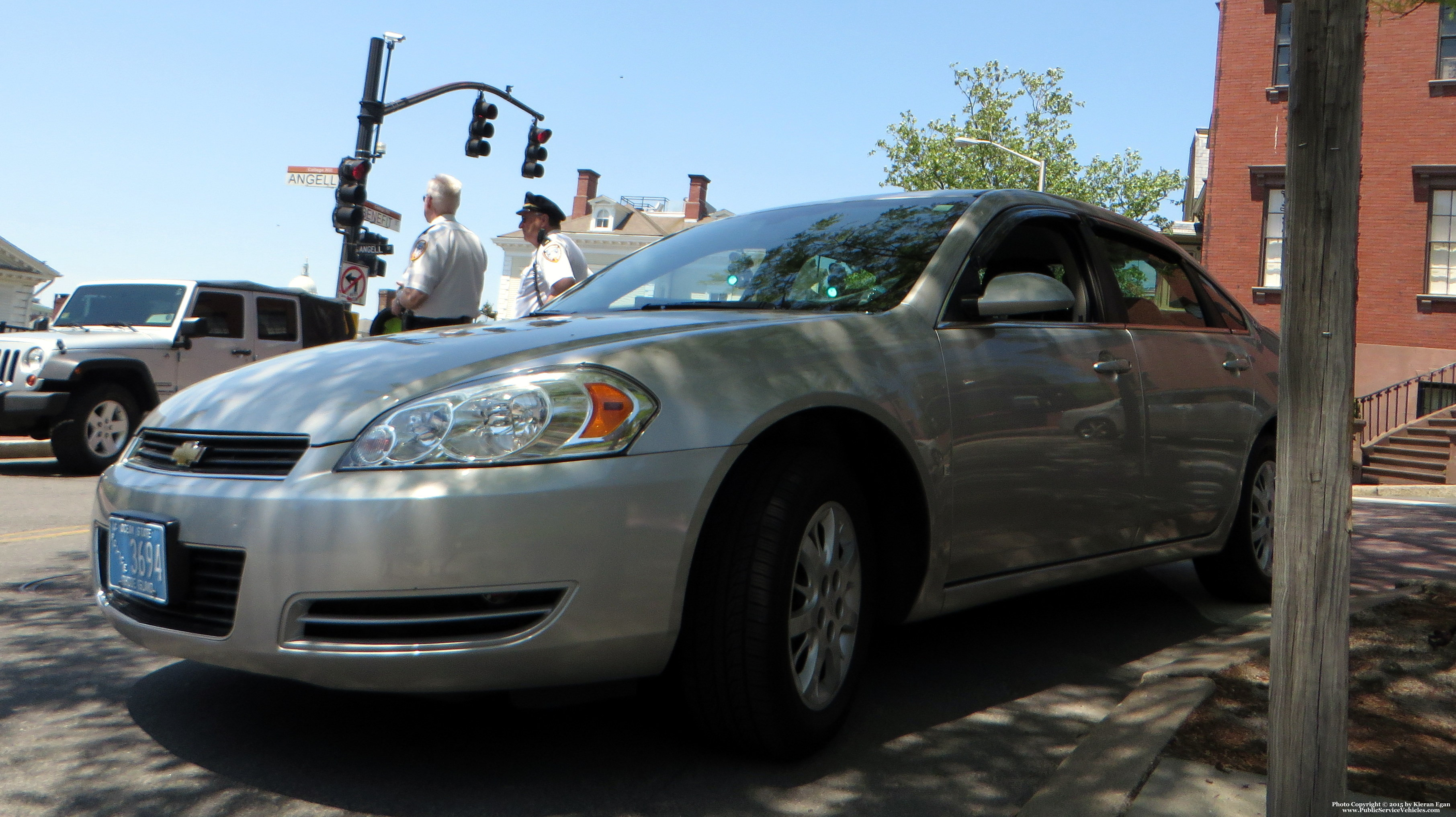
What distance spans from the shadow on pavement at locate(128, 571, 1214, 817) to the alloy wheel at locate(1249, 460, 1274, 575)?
1.37 m

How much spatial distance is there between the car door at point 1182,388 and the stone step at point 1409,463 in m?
15.6

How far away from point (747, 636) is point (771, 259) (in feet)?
5.21

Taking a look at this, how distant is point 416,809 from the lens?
2.70 meters

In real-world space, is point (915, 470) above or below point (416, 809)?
above

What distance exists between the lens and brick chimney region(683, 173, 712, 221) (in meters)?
68.2

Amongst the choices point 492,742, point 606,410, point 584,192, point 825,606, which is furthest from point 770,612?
point 584,192

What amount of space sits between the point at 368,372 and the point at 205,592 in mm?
626

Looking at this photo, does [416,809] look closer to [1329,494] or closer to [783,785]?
[783,785]

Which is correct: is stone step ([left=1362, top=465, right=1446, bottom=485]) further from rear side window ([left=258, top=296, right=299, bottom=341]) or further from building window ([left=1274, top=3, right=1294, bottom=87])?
rear side window ([left=258, top=296, right=299, bottom=341])

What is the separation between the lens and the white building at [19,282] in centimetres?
4650

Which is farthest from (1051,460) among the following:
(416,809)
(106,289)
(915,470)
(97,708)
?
(106,289)

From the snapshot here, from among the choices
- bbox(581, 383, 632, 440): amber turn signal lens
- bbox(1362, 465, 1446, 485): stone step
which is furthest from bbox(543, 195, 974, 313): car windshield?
bbox(1362, 465, 1446, 485): stone step

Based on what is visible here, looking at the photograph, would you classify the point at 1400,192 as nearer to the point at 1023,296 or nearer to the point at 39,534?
the point at 1023,296

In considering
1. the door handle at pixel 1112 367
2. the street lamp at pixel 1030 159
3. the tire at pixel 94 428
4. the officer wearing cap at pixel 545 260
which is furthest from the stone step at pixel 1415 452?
the tire at pixel 94 428
